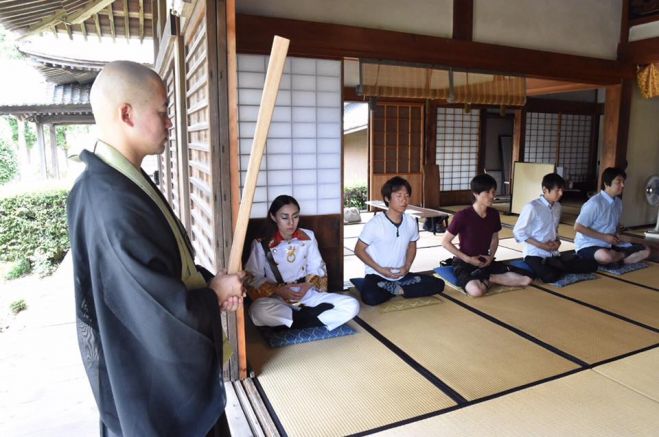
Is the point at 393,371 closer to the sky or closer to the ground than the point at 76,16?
closer to the ground

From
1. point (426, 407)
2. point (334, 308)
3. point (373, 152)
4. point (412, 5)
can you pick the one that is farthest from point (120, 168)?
point (373, 152)

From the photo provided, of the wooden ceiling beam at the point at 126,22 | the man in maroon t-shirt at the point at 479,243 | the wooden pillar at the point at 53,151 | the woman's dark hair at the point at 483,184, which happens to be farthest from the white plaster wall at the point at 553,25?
the wooden pillar at the point at 53,151

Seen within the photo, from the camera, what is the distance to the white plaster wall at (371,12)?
354cm

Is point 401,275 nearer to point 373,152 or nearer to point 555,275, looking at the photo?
point 555,275

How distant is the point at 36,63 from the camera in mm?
8414

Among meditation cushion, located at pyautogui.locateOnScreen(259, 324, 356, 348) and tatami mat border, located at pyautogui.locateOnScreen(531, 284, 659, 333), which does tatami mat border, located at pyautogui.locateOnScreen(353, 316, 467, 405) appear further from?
tatami mat border, located at pyautogui.locateOnScreen(531, 284, 659, 333)

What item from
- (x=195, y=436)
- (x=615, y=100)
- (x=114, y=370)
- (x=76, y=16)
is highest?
(x=76, y=16)

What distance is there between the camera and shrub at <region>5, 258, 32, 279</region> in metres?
6.60

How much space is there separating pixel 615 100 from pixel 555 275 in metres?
2.99

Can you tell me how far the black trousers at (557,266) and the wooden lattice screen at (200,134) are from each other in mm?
2858

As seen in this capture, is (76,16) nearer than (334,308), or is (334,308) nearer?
(334,308)

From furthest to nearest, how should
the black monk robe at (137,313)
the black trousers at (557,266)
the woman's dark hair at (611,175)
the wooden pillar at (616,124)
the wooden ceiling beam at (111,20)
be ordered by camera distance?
the wooden pillar at (616,124) → the wooden ceiling beam at (111,20) → the woman's dark hair at (611,175) → the black trousers at (557,266) → the black monk robe at (137,313)

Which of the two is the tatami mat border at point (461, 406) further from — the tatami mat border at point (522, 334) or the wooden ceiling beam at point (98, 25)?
the wooden ceiling beam at point (98, 25)

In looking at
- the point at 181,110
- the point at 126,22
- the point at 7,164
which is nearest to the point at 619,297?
the point at 181,110
